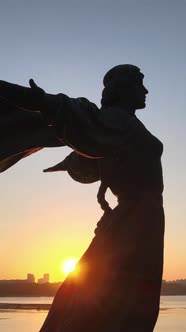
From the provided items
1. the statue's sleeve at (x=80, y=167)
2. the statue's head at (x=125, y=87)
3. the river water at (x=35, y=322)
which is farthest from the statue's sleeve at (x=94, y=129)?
the river water at (x=35, y=322)

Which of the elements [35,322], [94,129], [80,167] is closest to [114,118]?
[94,129]

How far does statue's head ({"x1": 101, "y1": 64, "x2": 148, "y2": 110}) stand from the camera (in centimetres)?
464

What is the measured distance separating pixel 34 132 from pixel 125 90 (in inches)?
32.6

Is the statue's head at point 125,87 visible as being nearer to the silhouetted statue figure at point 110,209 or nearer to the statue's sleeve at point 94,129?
the silhouetted statue figure at point 110,209

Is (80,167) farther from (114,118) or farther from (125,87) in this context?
(125,87)

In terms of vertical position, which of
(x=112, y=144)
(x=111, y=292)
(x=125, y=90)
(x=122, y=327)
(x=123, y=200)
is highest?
(x=125, y=90)

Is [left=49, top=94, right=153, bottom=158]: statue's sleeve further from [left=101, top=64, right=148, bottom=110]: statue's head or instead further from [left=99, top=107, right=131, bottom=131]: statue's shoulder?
[left=101, top=64, right=148, bottom=110]: statue's head

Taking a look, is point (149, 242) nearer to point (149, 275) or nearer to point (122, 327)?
point (149, 275)

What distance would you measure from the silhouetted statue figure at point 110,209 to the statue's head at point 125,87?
17 mm

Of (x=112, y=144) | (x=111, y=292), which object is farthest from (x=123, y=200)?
(x=111, y=292)

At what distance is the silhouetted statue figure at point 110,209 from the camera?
400 cm

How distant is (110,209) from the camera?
4.55 meters

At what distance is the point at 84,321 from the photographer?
396cm

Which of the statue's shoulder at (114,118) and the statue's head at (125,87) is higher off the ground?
the statue's head at (125,87)
